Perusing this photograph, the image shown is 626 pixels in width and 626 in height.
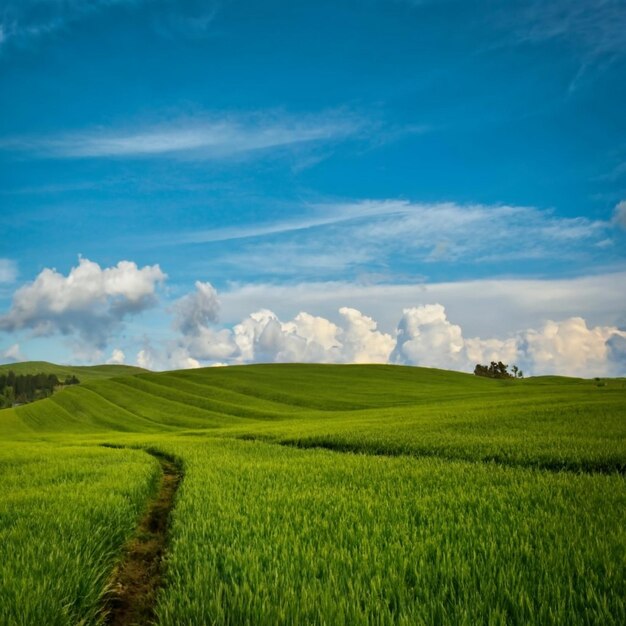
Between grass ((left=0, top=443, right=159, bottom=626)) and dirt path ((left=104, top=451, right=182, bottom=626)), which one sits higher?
grass ((left=0, top=443, right=159, bottom=626))

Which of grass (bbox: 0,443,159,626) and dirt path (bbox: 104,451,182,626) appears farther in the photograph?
dirt path (bbox: 104,451,182,626)

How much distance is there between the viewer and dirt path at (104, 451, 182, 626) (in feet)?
18.3

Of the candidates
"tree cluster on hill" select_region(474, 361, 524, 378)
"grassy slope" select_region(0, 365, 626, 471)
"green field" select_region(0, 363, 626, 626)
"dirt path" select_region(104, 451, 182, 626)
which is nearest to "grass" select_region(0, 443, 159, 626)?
"green field" select_region(0, 363, 626, 626)

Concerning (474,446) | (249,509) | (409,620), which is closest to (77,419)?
(474,446)

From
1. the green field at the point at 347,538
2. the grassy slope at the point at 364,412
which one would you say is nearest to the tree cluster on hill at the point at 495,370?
the grassy slope at the point at 364,412

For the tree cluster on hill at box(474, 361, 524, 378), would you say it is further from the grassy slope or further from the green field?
the green field

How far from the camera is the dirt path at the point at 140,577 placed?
5578mm

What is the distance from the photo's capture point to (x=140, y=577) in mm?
6750

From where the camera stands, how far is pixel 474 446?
1766cm

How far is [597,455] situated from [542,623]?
12.6m

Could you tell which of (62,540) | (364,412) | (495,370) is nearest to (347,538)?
(62,540)

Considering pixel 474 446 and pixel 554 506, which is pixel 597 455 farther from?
pixel 554 506

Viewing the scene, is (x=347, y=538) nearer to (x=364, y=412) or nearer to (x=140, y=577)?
(x=140, y=577)

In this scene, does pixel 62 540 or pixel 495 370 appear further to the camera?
pixel 495 370
